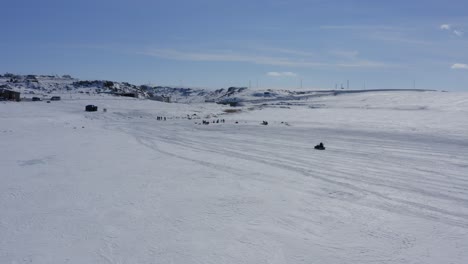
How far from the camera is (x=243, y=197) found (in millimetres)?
9148

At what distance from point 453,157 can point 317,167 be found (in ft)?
18.5

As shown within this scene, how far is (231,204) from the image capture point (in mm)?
8586

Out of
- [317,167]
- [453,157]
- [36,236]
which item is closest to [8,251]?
[36,236]

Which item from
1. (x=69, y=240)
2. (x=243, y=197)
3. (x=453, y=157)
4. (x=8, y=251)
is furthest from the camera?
(x=453, y=157)

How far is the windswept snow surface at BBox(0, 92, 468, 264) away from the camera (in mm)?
6199

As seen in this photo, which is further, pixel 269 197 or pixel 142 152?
pixel 142 152

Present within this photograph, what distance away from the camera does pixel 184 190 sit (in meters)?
9.70

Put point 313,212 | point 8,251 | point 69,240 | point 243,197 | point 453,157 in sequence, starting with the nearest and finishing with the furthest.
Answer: point 8,251 < point 69,240 < point 313,212 < point 243,197 < point 453,157

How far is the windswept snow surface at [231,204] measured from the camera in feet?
20.3

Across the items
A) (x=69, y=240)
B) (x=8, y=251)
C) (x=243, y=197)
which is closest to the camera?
(x=8, y=251)

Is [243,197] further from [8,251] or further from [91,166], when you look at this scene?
[91,166]

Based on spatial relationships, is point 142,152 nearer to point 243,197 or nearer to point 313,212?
point 243,197

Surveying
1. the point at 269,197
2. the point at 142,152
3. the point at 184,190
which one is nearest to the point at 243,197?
the point at 269,197

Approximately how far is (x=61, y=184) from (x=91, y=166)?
2349mm
